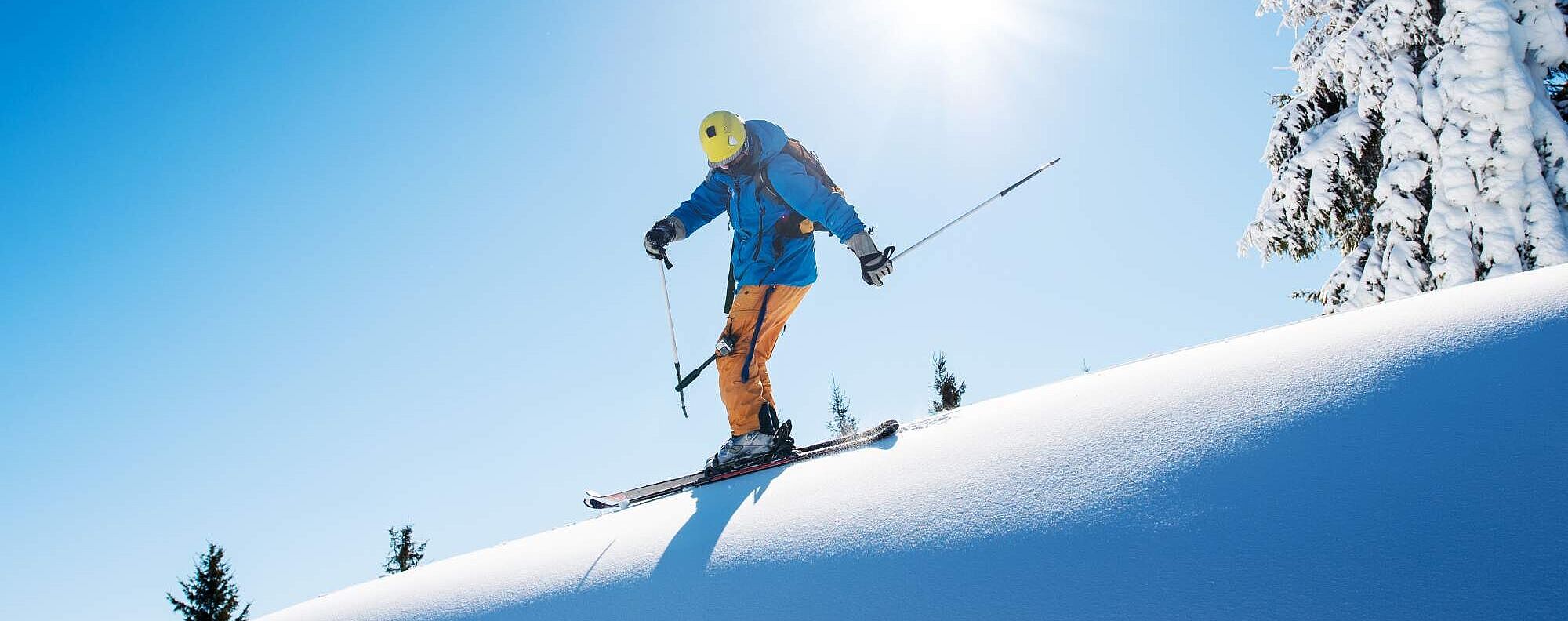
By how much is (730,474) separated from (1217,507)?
2.34 m

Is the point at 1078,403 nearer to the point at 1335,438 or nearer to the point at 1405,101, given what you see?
the point at 1335,438

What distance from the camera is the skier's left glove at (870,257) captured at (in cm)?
367

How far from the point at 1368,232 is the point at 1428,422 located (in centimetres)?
919

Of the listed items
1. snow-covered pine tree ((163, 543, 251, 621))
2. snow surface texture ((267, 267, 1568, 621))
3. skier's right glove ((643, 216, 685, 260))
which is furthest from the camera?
snow-covered pine tree ((163, 543, 251, 621))

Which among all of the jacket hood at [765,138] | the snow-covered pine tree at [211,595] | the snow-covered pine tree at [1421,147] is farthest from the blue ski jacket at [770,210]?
the snow-covered pine tree at [211,595]

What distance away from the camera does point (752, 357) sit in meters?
3.92

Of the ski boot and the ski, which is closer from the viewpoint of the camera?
the ski

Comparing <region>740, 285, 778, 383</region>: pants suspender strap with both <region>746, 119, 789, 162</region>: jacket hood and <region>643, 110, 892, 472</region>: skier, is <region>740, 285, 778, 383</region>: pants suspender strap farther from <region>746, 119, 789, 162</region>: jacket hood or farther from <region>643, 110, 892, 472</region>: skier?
<region>746, 119, 789, 162</region>: jacket hood

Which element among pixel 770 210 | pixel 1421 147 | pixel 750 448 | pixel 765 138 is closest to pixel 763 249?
pixel 770 210

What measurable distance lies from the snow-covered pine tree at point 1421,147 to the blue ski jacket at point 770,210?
21.3 ft

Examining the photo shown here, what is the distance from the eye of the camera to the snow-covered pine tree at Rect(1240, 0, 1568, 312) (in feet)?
22.3

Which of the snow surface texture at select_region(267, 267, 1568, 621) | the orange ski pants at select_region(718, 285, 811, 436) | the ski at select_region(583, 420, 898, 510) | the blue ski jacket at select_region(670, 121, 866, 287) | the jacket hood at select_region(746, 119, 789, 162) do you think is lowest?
the snow surface texture at select_region(267, 267, 1568, 621)

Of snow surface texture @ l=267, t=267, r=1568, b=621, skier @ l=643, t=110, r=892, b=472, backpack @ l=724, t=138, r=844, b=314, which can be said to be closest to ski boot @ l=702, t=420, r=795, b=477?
skier @ l=643, t=110, r=892, b=472

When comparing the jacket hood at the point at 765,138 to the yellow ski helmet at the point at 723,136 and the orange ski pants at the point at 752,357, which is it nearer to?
the yellow ski helmet at the point at 723,136
